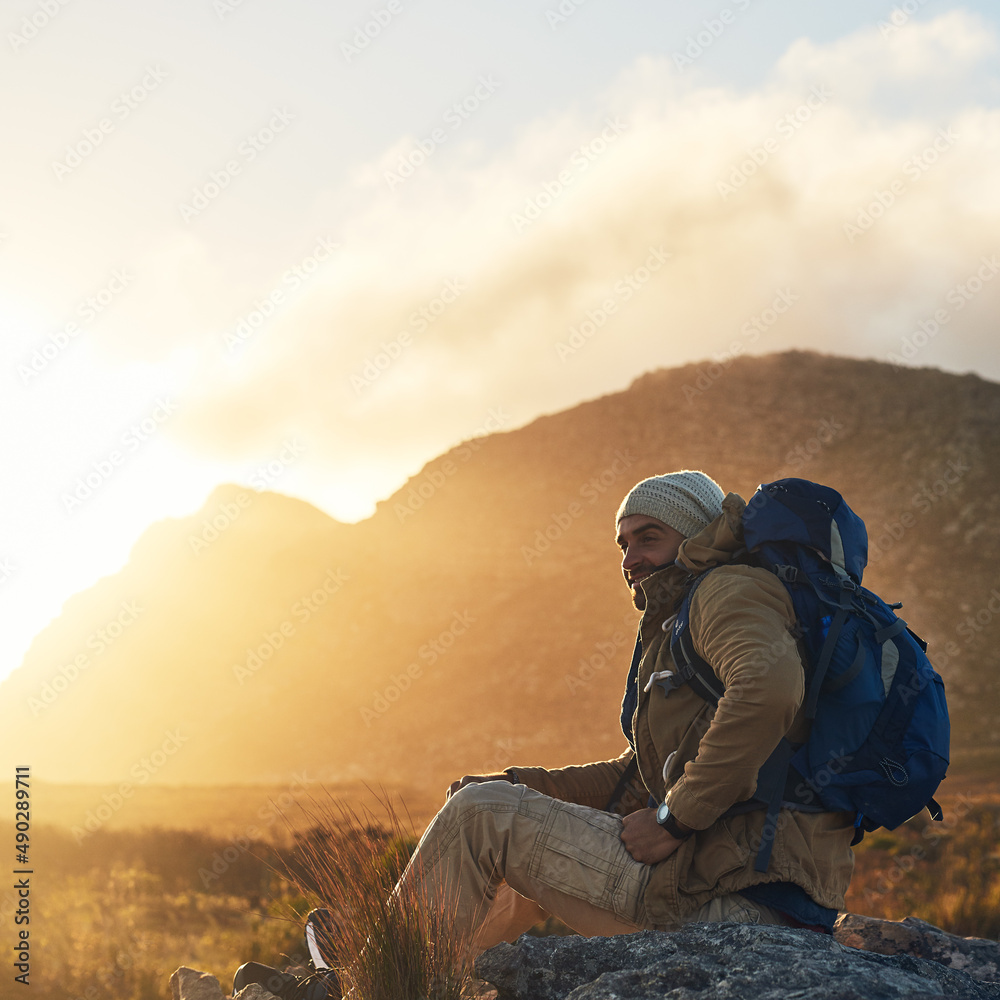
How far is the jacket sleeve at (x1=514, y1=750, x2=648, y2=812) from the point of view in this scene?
3.71 meters

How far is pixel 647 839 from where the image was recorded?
3023mm

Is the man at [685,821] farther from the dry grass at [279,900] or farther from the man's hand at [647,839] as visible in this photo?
the dry grass at [279,900]

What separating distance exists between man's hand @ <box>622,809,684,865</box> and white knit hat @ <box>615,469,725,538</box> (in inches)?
41.5

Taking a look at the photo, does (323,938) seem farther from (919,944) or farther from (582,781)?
(919,944)

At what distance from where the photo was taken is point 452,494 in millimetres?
68812

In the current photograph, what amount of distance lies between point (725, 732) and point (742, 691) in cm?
15

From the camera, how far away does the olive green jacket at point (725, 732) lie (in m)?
2.76

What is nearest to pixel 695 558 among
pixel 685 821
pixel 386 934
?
pixel 685 821

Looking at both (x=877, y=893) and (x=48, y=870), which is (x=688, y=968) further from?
(x=48, y=870)

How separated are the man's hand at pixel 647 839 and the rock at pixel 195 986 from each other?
269 centimetres

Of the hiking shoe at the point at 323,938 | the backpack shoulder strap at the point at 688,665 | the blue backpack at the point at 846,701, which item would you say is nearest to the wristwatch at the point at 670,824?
the blue backpack at the point at 846,701

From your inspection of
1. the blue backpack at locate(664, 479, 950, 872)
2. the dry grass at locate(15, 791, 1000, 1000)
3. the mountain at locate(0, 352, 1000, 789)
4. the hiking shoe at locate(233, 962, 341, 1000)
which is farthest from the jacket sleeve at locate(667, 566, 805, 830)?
the mountain at locate(0, 352, 1000, 789)

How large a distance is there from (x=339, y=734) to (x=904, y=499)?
39.4 metres

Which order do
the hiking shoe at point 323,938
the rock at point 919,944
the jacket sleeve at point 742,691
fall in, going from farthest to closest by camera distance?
the rock at point 919,944
the hiking shoe at point 323,938
the jacket sleeve at point 742,691
